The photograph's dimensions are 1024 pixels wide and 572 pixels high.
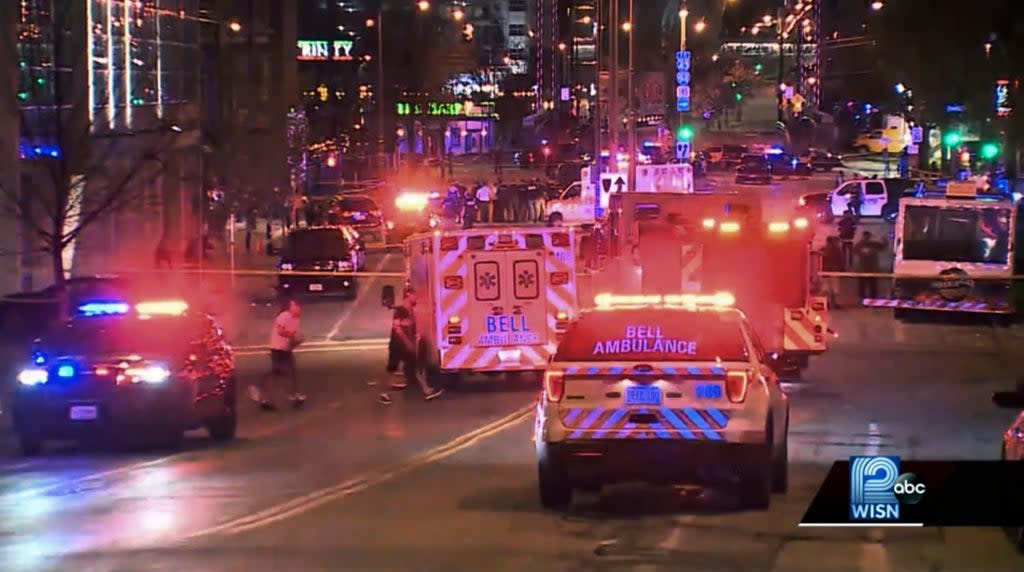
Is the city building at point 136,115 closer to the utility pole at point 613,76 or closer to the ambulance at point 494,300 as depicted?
the ambulance at point 494,300

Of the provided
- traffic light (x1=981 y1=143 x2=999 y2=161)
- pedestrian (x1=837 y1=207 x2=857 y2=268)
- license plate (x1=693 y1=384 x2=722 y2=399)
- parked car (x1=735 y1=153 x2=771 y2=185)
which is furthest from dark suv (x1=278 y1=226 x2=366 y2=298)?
parked car (x1=735 y1=153 x2=771 y2=185)

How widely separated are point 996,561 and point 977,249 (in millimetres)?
24617

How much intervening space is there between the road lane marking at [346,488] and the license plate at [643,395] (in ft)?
8.88

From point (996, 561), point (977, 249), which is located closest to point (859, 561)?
point (996, 561)

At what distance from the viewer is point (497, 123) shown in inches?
4284

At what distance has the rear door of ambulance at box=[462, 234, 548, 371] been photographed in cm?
2483

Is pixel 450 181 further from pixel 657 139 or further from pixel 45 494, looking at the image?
pixel 45 494

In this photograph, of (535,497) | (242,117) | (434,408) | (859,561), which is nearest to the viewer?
(859,561)

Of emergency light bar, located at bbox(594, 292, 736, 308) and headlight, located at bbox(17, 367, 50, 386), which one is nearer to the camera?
emergency light bar, located at bbox(594, 292, 736, 308)

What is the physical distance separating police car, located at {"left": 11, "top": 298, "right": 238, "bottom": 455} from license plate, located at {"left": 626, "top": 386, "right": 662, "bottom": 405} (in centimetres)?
708

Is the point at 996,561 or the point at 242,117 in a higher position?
the point at 242,117

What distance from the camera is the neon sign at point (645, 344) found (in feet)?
42.8

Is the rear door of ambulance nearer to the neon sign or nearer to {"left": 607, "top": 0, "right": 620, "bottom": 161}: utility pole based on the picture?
the neon sign

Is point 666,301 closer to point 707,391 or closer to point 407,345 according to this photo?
point 707,391
